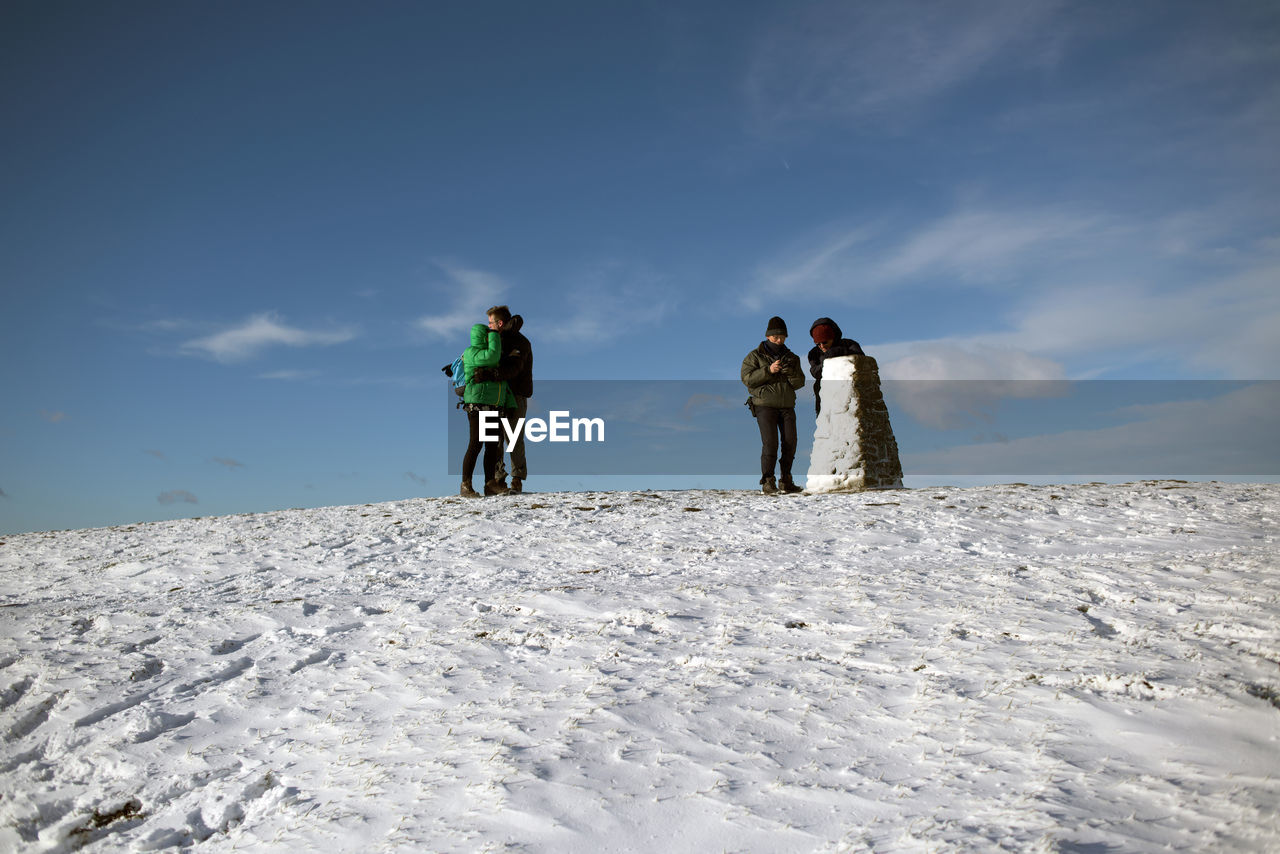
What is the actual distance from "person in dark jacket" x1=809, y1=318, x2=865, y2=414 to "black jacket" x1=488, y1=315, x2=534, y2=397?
4.60 metres

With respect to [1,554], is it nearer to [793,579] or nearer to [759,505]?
[759,505]

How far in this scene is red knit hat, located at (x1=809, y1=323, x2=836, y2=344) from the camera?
1224 cm

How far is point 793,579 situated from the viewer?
645 cm

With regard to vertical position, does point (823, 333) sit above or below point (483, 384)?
above

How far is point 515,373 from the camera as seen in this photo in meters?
11.7

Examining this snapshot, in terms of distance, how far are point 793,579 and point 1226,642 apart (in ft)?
9.56

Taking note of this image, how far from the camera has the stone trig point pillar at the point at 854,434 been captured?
1164 centimetres

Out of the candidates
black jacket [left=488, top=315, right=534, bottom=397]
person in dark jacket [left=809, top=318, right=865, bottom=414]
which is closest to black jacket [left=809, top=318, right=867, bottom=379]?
person in dark jacket [left=809, top=318, right=865, bottom=414]

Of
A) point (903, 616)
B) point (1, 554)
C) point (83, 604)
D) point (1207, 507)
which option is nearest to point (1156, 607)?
point (903, 616)

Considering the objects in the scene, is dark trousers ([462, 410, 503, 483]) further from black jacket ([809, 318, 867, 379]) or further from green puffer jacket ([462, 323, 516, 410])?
black jacket ([809, 318, 867, 379])

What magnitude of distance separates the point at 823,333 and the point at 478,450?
231 inches

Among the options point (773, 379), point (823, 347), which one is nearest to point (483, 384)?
point (773, 379)

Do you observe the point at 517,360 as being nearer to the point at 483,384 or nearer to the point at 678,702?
the point at 483,384

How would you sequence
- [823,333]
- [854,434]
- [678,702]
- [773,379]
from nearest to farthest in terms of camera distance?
[678,702] → [773,379] → [854,434] → [823,333]
